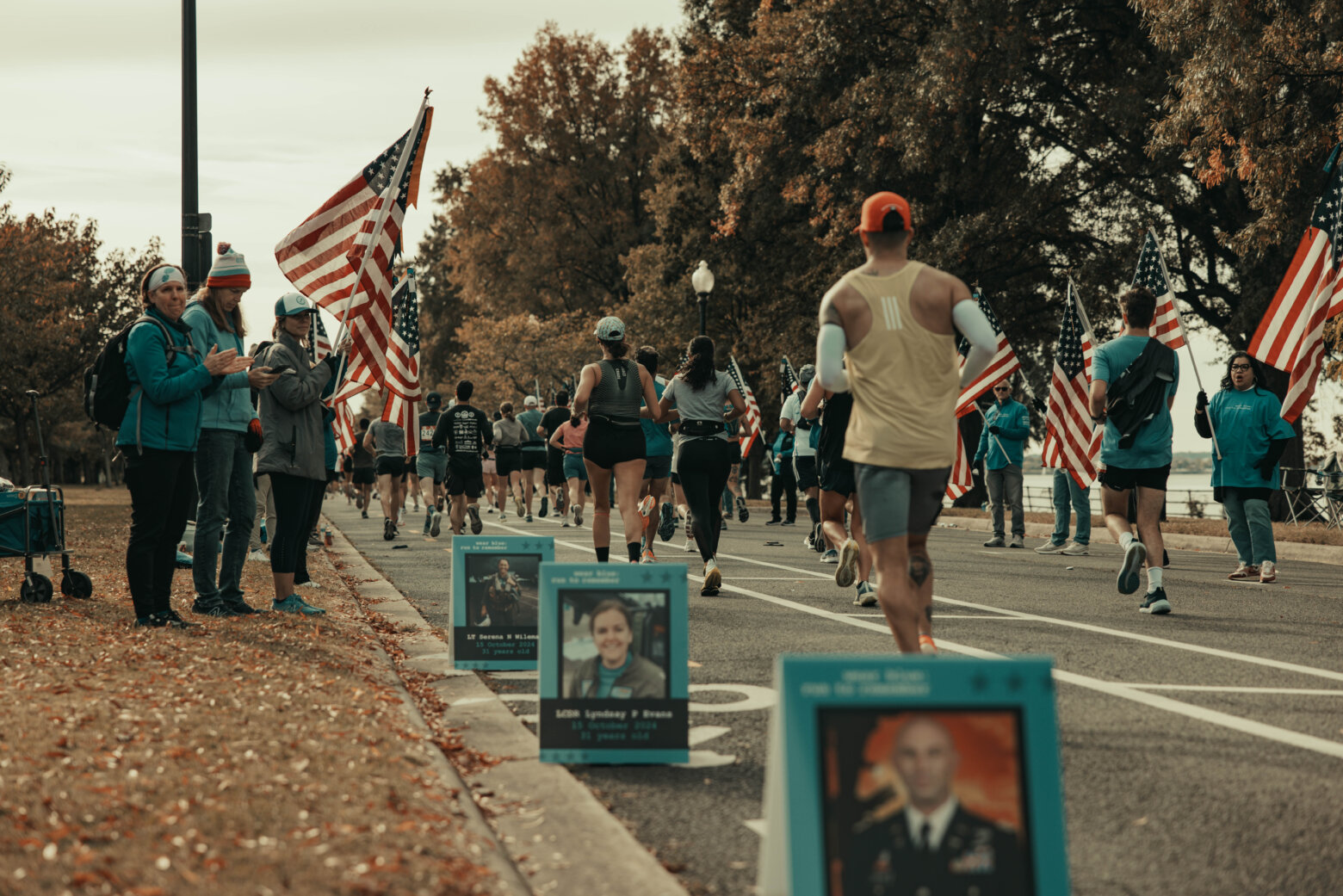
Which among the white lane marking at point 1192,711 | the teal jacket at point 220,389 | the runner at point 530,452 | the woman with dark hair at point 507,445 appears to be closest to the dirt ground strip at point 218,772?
the teal jacket at point 220,389

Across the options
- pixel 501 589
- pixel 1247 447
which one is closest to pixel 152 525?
pixel 501 589

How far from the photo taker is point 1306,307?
1289 centimetres

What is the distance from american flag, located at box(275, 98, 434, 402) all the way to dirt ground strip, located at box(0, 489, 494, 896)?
10.5 feet

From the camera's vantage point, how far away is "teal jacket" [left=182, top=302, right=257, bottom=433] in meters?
8.55

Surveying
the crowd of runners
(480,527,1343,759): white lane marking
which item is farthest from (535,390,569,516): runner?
(480,527,1343,759): white lane marking

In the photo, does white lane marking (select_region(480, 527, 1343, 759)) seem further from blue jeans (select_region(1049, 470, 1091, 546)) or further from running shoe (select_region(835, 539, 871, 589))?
blue jeans (select_region(1049, 470, 1091, 546))

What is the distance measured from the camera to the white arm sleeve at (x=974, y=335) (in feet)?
17.8

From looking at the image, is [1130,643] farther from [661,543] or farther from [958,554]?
[661,543]

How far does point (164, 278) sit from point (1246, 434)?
30.3 feet

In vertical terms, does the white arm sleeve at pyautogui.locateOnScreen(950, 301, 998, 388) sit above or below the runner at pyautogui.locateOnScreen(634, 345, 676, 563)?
above

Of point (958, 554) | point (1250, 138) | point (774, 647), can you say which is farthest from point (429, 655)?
point (1250, 138)

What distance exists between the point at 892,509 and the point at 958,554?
1107cm

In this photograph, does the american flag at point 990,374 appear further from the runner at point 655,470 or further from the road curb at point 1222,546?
the runner at point 655,470

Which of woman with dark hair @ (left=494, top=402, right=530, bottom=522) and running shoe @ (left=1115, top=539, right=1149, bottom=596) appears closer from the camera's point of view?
running shoe @ (left=1115, top=539, right=1149, bottom=596)
